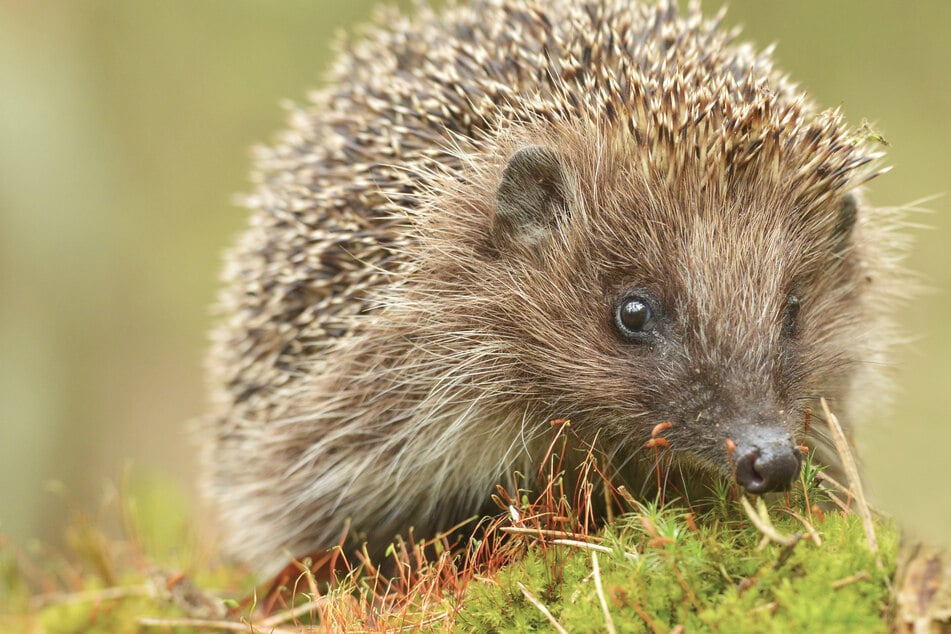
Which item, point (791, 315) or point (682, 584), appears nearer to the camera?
point (682, 584)

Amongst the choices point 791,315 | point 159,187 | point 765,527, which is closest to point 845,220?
point 791,315

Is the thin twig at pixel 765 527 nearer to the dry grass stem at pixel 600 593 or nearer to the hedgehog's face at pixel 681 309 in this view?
the hedgehog's face at pixel 681 309

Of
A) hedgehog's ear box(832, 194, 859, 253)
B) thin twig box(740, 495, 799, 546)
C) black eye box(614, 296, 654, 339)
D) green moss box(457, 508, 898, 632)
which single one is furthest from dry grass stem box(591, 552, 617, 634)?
hedgehog's ear box(832, 194, 859, 253)

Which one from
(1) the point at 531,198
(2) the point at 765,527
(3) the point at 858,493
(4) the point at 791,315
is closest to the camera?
(2) the point at 765,527

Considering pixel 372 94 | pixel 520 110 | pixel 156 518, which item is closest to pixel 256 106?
pixel 156 518

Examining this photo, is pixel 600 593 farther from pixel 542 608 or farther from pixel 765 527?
pixel 765 527

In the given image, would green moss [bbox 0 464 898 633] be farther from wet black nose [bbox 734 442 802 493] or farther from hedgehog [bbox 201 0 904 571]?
hedgehog [bbox 201 0 904 571]

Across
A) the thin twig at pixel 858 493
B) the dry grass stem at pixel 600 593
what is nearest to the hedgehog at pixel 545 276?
the thin twig at pixel 858 493
